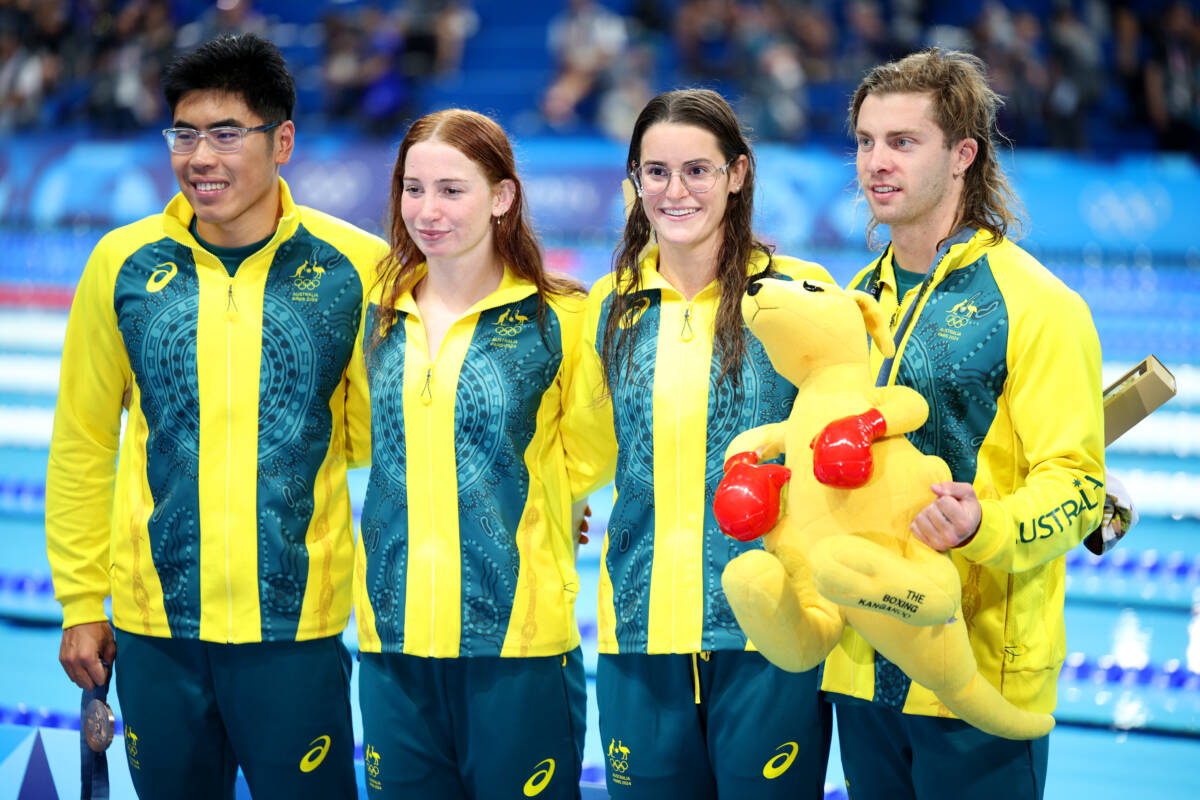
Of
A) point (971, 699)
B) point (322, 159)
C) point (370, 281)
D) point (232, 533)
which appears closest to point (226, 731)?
point (232, 533)

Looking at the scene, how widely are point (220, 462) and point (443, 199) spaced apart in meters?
0.72

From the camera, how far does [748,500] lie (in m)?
1.92

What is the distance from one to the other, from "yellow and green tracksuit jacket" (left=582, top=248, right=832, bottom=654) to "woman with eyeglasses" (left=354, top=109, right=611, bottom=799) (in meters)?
0.18

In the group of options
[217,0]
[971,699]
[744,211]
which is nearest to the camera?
[971,699]

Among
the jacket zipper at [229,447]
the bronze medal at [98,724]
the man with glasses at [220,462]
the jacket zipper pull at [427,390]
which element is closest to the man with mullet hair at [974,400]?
the jacket zipper pull at [427,390]

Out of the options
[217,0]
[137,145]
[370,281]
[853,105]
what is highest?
[217,0]

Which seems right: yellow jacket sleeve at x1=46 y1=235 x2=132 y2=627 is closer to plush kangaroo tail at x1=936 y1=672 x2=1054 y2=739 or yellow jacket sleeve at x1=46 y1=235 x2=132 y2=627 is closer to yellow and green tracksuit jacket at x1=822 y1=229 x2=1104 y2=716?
yellow and green tracksuit jacket at x1=822 y1=229 x2=1104 y2=716

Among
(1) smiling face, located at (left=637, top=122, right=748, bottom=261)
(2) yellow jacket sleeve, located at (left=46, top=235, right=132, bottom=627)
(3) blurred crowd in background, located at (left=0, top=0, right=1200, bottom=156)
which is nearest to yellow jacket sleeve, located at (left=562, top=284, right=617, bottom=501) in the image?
(1) smiling face, located at (left=637, top=122, right=748, bottom=261)

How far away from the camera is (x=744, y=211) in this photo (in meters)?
2.49

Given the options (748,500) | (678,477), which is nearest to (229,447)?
(678,477)

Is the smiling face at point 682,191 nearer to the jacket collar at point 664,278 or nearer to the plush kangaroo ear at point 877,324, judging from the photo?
the jacket collar at point 664,278

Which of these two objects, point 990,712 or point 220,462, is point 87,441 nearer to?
point 220,462

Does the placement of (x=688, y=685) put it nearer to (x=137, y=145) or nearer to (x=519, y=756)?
(x=519, y=756)

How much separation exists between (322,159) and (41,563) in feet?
23.2
